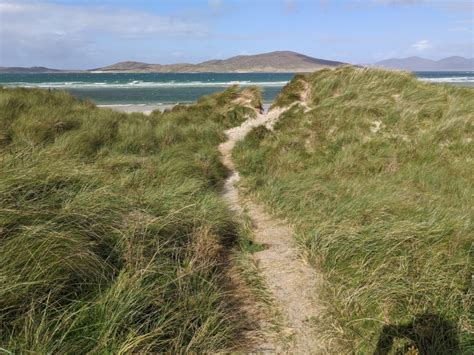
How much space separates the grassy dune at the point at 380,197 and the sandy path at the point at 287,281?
0.55 ft

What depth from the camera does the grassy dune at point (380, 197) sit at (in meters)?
3.39

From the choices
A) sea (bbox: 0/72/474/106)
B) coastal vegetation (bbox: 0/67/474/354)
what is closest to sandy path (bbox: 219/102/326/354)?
coastal vegetation (bbox: 0/67/474/354)

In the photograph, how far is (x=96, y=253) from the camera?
3.51 metres

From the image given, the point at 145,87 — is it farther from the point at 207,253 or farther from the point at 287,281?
the point at 287,281

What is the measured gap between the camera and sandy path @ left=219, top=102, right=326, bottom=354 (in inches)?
133

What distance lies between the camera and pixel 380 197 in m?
5.58

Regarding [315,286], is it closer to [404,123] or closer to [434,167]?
[434,167]

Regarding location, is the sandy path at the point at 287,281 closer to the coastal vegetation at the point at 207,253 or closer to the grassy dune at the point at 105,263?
the coastal vegetation at the point at 207,253

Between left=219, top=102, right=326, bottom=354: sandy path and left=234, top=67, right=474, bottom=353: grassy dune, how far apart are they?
169 mm

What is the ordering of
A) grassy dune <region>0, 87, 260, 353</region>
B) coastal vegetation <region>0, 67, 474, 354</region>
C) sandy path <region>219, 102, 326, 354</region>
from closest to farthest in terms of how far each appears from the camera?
grassy dune <region>0, 87, 260, 353</region>, coastal vegetation <region>0, 67, 474, 354</region>, sandy path <region>219, 102, 326, 354</region>

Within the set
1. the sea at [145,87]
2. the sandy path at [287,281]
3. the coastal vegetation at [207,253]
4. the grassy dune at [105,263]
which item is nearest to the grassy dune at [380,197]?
the coastal vegetation at [207,253]

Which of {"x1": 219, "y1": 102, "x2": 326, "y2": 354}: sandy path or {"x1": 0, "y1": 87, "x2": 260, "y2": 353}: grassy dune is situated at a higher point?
{"x1": 0, "y1": 87, "x2": 260, "y2": 353}: grassy dune

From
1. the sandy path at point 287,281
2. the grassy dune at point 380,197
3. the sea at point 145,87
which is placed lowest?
the sandy path at point 287,281

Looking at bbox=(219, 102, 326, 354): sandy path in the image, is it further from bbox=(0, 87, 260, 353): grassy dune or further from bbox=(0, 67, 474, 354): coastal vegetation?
bbox=(0, 87, 260, 353): grassy dune
